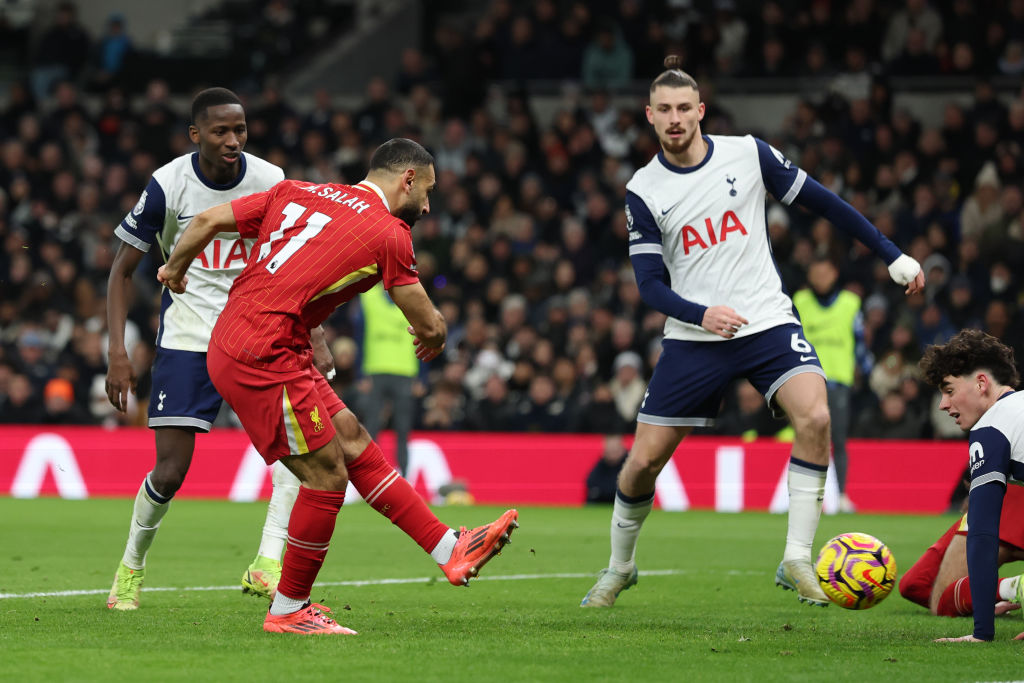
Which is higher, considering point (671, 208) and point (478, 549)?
point (671, 208)

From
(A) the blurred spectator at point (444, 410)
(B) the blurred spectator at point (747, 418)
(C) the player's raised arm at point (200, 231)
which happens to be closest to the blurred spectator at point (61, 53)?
(A) the blurred spectator at point (444, 410)

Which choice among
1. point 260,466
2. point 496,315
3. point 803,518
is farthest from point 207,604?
point 496,315

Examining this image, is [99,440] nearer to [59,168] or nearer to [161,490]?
[59,168]

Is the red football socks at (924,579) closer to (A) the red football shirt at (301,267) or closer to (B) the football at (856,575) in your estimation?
(B) the football at (856,575)

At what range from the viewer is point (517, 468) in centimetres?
1631

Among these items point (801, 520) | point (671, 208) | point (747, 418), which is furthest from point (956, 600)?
point (747, 418)

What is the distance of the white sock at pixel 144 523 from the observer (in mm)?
7371

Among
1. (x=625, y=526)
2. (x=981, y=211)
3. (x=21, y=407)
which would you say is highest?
(x=981, y=211)

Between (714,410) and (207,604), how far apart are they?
106 inches

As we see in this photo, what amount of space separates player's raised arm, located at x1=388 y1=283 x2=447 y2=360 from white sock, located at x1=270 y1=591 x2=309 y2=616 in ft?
3.99

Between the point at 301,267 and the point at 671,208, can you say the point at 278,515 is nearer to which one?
the point at 301,267

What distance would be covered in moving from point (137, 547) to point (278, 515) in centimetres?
80

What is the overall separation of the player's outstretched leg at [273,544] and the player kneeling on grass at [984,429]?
3259mm

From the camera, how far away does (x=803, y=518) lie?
24.0 ft
